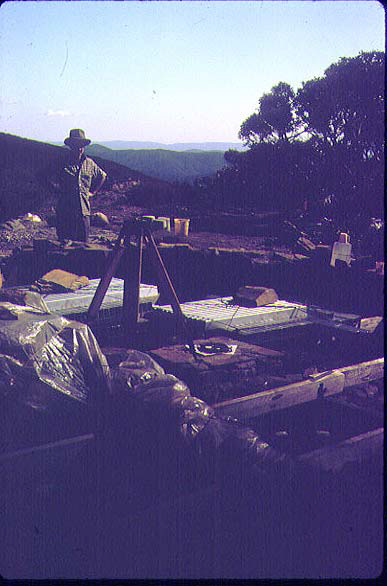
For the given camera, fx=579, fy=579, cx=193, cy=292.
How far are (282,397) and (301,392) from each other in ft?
0.64

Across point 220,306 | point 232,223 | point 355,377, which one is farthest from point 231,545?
point 232,223

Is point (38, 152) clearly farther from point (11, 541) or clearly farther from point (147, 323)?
point (11, 541)

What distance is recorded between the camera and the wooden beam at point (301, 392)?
12.2 feet

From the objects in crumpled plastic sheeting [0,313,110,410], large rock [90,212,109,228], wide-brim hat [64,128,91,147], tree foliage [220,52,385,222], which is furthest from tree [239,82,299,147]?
crumpled plastic sheeting [0,313,110,410]

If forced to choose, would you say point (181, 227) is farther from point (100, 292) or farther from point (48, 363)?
point (48, 363)

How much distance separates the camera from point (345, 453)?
3387 mm

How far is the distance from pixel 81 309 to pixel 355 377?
2.87 metres

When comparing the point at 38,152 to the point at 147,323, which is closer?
the point at 147,323

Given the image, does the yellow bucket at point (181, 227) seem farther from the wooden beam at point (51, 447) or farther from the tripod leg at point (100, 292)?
the wooden beam at point (51, 447)

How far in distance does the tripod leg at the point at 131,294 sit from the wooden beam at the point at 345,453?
2710mm

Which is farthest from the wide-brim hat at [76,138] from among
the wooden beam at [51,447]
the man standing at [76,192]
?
the wooden beam at [51,447]

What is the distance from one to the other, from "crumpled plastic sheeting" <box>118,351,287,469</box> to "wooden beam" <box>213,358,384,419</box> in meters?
0.37

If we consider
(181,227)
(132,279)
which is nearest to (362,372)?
(132,279)

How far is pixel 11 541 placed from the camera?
2789mm
